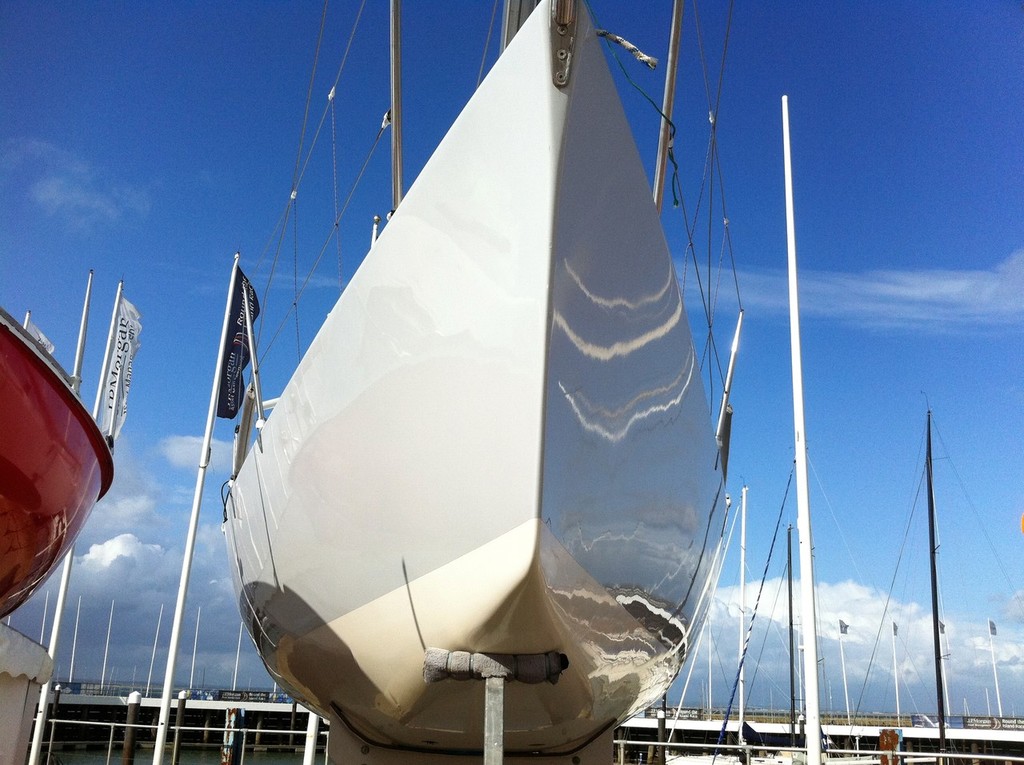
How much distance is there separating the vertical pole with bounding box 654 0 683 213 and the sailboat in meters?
1.35

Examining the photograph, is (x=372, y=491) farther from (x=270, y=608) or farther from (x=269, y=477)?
(x=270, y=608)

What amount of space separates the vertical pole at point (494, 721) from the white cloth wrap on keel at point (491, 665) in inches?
1.5

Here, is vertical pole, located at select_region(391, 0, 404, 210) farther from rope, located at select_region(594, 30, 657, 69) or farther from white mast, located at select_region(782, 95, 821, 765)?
white mast, located at select_region(782, 95, 821, 765)

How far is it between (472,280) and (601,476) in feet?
2.94

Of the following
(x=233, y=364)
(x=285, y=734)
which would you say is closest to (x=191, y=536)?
(x=233, y=364)

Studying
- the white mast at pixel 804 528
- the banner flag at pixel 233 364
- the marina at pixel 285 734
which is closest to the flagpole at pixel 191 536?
the banner flag at pixel 233 364

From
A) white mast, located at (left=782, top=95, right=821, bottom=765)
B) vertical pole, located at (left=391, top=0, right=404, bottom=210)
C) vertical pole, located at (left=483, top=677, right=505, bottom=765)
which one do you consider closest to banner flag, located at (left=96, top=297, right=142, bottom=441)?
vertical pole, located at (left=391, top=0, right=404, bottom=210)

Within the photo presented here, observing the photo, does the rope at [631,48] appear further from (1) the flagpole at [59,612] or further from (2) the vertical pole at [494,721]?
(1) the flagpole at [59,612]

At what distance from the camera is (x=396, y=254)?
11.9 feet

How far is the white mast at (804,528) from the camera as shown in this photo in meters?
9.72

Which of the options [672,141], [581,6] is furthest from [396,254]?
[672,141]

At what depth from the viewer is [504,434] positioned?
3211mm

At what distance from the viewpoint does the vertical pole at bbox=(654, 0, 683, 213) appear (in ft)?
16.4

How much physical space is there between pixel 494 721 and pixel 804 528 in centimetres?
838
